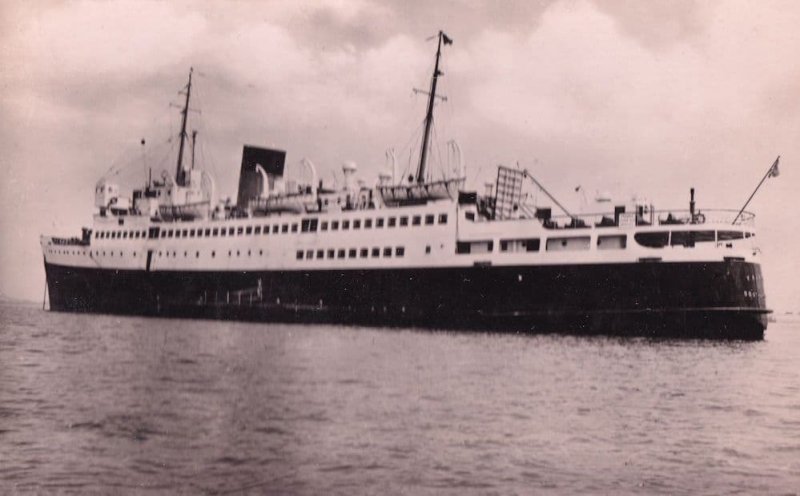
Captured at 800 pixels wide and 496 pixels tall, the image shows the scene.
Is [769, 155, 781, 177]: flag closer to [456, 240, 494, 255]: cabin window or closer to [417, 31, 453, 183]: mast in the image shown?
[456, 240, 494, 255]: cabin window

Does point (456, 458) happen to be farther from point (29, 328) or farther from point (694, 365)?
point (29, 328)

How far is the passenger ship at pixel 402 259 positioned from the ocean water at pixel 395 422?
4.58 metres

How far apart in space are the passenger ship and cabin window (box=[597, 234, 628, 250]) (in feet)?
0.15

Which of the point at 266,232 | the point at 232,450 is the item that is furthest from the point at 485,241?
the point at 232,450

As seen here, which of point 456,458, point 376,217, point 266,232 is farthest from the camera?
point 266,232

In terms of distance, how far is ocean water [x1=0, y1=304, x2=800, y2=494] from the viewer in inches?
342

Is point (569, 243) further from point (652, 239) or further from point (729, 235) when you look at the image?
point (729, 235)

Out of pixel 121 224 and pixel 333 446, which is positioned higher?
pixel 121 224

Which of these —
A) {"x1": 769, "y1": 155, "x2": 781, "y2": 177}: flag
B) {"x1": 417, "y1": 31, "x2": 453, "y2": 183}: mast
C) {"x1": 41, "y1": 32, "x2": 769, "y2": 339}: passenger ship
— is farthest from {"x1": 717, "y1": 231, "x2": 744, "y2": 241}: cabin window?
{"x1": 417, "y1": 31, "x2": 453, "y2": 183}: mast

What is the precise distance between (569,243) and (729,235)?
5037mm

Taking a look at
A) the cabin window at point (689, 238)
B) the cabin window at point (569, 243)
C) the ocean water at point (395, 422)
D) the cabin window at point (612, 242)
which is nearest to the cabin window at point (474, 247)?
the cabin window at point (569, 243)

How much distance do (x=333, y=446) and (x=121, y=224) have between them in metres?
33.3

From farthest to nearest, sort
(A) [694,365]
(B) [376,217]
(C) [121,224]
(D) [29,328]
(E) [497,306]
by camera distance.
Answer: (C) [121,224] < (B) [376,217] < (D) [29,328] < (E) [497,306] < (A) [694,365]

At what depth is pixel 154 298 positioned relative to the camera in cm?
3753
